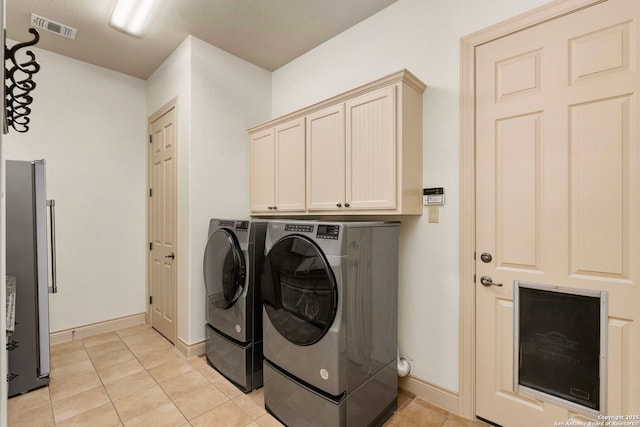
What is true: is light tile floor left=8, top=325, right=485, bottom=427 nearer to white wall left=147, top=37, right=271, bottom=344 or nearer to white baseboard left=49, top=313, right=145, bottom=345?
white baseboard left=49, top=313, right=145, bottom=345

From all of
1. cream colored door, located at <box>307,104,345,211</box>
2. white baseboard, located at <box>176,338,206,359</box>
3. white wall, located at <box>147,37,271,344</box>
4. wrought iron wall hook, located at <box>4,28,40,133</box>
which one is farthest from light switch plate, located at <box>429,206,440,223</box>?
white baseboard, located at <box>176,338,206,359</box>

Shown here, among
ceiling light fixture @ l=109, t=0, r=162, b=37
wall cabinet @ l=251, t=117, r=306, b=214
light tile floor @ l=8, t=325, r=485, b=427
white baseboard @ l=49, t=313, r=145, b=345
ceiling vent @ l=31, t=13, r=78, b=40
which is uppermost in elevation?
ceiling light fixture @ l=109, t=0, r=162, b=37

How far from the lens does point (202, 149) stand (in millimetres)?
2816

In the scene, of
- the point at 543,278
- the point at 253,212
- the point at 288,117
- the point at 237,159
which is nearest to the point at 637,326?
the point at 543,278

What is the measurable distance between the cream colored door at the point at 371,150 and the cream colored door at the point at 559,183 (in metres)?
0.56

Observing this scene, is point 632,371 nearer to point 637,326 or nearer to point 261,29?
point 637,326

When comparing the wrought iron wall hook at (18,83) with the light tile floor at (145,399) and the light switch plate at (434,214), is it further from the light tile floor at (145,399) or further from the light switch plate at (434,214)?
the light switch plate at (434,214)

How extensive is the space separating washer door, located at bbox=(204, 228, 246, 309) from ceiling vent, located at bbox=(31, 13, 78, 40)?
2194mm

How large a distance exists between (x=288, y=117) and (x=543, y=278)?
2.18 m

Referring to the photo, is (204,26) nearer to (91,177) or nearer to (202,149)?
(202,149)

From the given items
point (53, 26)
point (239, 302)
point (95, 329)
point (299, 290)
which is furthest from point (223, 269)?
point (53, 26)

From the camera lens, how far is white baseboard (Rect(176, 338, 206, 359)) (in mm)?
2748

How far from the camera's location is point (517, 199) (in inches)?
69.9

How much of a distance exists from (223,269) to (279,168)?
102cm
